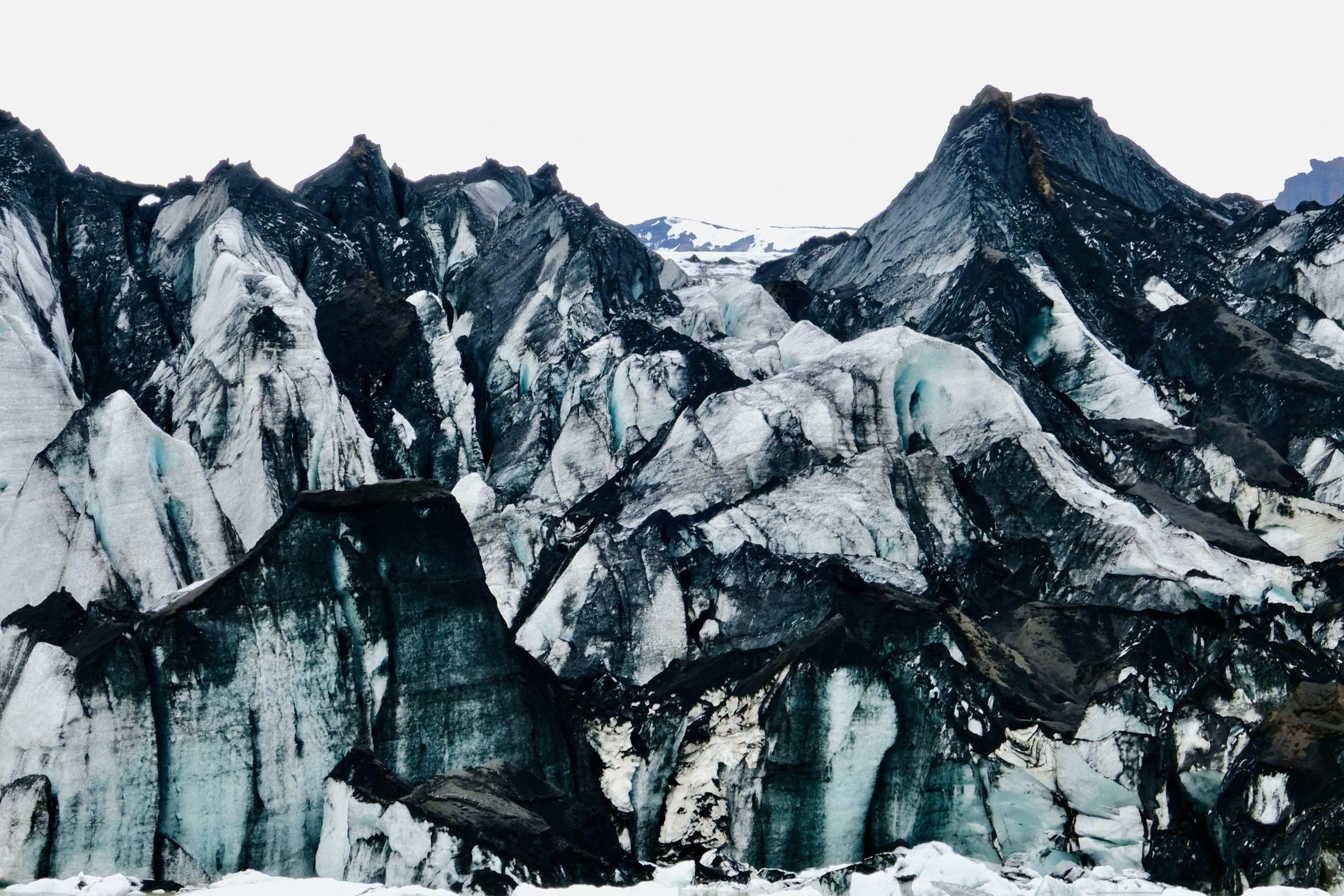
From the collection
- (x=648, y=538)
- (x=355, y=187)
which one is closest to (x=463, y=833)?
(x=648, y=538)

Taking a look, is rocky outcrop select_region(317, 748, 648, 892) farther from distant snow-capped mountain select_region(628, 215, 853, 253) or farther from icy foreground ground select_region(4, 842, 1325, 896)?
distant snow-capped mountain select_region(628, 215, 853, 253)

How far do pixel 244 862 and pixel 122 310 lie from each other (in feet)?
76.3

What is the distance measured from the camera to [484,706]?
28062 millimetres

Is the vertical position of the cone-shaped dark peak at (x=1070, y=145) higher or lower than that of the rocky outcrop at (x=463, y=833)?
higher

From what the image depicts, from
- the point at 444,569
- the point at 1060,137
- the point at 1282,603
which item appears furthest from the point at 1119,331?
the point at 444,569

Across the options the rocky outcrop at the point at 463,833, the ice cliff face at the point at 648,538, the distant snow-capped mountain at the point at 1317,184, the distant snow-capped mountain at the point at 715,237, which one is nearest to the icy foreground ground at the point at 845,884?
the rocky outcrop at the point at 463,833

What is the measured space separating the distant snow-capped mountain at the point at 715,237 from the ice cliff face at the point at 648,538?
134 feet

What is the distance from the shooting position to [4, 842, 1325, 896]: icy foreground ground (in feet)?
77.0

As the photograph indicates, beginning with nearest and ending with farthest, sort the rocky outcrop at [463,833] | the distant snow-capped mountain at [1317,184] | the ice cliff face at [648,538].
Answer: the rocky outcrop at [463,833] < the ice cliff face at [648,538] < the distant snow-capped mountain at [1317,184]

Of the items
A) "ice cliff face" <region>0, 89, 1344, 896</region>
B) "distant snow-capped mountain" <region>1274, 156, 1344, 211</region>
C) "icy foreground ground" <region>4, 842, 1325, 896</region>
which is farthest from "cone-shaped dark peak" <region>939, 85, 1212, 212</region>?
"distant snow-capped mountain" <region>1274, 156, 1344, 211</region>

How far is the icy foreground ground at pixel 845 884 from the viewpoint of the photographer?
23484 mm

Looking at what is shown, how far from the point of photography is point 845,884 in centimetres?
2511

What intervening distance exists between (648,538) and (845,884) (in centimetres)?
1154

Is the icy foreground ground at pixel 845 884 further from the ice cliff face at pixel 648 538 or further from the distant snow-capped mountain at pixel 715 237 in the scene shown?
the distant snow-capped mountain at pixel 715 237
